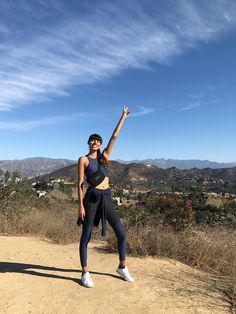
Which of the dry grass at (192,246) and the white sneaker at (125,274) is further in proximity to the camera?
the dry grass at (192,246)

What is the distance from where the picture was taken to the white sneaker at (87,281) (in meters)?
4.74

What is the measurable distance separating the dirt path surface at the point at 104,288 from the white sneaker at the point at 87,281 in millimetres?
64

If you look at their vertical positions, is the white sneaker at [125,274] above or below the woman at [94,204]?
below

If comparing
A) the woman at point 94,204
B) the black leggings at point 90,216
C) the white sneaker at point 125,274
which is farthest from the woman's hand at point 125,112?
the white sneaker at point 125,274

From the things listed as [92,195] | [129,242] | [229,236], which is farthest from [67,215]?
[92,195]

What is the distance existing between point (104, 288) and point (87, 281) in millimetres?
215

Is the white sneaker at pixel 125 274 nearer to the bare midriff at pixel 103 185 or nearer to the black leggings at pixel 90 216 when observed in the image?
the black leggings at pixel 90 216

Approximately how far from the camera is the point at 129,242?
6500 mm

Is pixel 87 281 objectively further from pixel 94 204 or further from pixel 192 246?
pixel 192 246

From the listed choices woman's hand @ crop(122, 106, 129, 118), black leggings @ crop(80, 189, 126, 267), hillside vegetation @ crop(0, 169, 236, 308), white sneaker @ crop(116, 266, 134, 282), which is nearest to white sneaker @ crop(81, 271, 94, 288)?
black leggings @ crop(80, 189, 126, 267)

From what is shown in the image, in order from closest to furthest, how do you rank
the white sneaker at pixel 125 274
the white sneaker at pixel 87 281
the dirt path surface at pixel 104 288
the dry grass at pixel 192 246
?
the dirt path surface at pixel 104 288, the white sneaker at pixel 87 281, the white sneaker at pixel 125 274, the dry grass at pixel 192 246

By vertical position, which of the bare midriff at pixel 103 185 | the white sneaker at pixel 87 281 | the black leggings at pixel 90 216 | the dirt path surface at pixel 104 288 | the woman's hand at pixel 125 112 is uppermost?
the woman's hand at pixel 125 112

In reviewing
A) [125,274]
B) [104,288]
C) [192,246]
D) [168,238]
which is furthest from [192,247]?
[104,288]

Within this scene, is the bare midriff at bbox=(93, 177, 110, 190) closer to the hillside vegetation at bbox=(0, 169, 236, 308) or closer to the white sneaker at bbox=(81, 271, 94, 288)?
the white sneaker at bbox=(81, 271, 94, 288)
